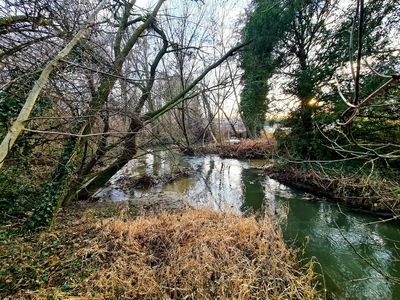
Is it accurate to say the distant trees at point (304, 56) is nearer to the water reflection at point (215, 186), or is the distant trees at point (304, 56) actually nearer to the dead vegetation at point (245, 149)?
the water reflection at point (215, 186)

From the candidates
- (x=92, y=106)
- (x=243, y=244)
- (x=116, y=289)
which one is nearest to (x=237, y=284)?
(x=243, y=244)

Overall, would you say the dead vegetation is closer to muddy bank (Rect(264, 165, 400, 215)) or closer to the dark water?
muddy bank (Rect(264, 165, 400, 215))

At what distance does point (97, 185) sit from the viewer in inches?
235

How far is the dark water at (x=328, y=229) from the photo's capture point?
301cm

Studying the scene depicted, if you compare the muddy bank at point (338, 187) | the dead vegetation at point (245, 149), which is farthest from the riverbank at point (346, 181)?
the dead vegetation at point (245, 149)

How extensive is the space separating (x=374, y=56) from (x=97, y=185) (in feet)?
28.2

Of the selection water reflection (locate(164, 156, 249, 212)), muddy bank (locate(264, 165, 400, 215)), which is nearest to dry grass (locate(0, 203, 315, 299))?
water reflection (locate(164, 156, 249, 212))

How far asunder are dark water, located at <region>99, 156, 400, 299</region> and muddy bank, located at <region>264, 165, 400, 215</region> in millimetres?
294

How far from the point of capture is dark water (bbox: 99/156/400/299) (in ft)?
9.86

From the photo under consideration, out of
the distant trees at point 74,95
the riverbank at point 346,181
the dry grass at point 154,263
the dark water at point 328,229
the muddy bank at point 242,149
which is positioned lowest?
the dark water at point 328,229

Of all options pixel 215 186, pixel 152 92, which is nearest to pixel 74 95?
pixel 152 92

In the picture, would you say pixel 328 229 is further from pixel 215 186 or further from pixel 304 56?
pixel 304 56

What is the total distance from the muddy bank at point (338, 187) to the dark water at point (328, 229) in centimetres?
29

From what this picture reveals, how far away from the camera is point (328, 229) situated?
4586mm
